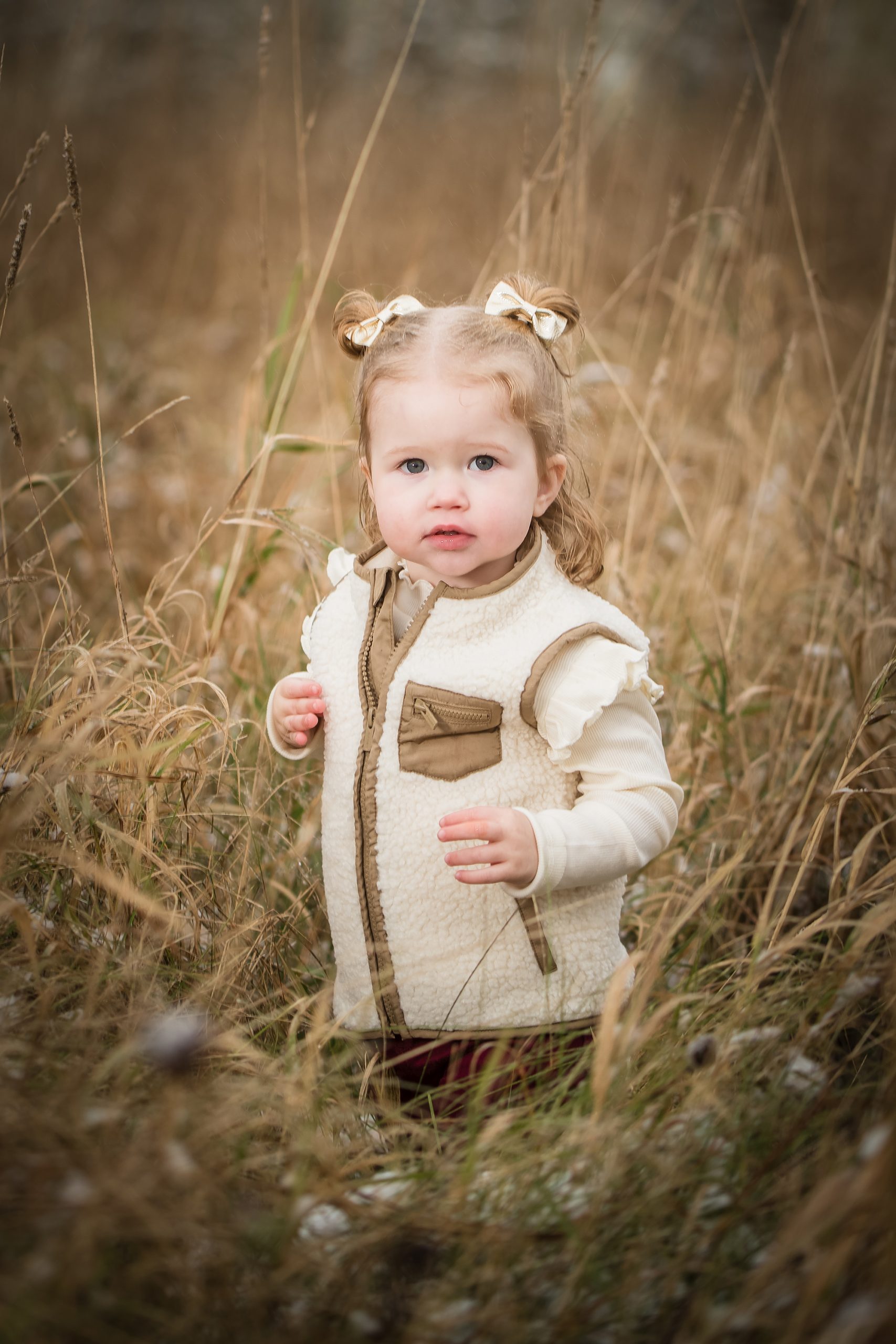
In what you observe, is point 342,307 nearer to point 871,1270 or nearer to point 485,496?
point 485,496

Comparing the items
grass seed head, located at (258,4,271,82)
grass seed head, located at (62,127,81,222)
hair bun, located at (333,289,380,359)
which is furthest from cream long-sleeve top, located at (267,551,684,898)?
grass seed head, located at (258,4,271,82)

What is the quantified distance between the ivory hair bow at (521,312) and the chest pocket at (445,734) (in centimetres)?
52

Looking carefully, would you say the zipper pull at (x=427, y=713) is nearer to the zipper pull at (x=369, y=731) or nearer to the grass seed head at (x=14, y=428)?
the zipper pull at (x=369, y=731)

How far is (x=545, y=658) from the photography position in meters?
1.28

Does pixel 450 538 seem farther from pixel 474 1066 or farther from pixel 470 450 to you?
pixel 474 1066

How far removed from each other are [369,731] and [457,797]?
0.49 ft

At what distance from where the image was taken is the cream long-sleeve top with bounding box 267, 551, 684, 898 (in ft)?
4.07

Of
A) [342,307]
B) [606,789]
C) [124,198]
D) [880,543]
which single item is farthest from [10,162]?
[606,789]

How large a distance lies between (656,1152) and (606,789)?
16.9 inches

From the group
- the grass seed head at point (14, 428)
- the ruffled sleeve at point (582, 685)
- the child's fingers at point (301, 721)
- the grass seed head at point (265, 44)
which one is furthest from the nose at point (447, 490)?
the grass seed head at point (265, 44)

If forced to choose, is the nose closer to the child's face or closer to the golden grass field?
the child's face

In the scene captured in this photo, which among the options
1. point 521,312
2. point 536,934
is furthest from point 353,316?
point 536,934

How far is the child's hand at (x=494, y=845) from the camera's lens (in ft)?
3.92

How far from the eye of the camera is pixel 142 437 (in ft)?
12.5
